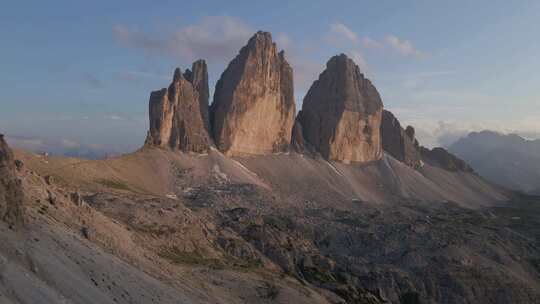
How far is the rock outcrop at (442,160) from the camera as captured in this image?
164 m

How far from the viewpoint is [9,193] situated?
21469mm

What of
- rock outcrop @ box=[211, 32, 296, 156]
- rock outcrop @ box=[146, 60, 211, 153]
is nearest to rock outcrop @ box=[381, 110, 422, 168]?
rock outcrop @ box=[211, 32, 296, 156]

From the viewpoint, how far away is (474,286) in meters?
52.9

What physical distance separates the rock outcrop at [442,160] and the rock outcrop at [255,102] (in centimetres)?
6014

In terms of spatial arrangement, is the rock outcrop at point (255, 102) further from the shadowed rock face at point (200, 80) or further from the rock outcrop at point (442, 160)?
the rock outcrop at point (442, 160)

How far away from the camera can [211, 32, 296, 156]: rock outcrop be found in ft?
366

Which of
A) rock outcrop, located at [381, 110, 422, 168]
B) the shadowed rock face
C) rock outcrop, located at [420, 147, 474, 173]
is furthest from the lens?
rock outcrop, located at [420, 147, 474, 173]

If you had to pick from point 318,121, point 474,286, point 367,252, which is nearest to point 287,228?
point 367,252

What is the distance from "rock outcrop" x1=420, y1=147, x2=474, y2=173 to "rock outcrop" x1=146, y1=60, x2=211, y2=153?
84860mm

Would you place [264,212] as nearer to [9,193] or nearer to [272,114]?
[272,114]

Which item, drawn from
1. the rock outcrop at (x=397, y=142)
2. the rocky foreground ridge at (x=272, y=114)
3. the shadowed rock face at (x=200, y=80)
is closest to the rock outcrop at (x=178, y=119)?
the rocky foreground ridge at (x=272, y=114)

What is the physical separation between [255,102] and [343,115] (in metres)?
29.0

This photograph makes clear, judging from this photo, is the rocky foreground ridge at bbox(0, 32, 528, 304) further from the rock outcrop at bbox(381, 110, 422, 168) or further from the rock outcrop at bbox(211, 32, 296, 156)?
the rock outcrop at bbox(381, 110, 422, 168)

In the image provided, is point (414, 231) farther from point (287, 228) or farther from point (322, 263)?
point (322, 263)
